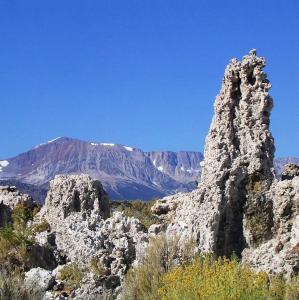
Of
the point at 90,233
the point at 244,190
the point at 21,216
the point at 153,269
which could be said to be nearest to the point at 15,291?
the point at 153,269

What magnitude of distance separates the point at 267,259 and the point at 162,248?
82.4 inches

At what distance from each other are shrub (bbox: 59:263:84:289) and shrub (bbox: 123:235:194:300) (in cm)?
118

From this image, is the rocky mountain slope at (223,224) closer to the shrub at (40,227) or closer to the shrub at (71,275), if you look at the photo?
the shrub at (71,275)

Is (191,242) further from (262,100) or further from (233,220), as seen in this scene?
(262,100)

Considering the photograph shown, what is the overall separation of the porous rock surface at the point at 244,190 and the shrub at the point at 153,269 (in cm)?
55

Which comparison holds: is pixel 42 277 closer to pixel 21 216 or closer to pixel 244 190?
pixel 244 190

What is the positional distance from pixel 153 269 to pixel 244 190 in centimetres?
339

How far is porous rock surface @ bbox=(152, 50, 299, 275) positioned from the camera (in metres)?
15.7

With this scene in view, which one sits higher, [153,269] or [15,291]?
[153,269]

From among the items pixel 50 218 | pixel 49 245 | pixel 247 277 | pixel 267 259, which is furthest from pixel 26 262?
pixel 247 277

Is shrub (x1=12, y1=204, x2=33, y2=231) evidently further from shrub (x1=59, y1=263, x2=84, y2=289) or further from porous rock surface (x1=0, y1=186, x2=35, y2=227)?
shrub (x1=59, y1=263, x2=84, y2=289)

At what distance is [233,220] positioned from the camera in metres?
16.7

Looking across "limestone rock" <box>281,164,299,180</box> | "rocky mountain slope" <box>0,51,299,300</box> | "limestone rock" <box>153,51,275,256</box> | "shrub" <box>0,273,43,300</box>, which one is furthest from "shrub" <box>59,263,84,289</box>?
"limestone rock" <box>281,164,299,180</box>

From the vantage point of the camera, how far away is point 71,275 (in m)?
16.0
